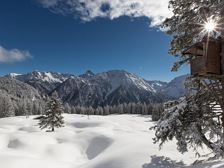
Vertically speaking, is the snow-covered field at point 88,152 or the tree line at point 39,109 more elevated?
the tree line at point 39,109

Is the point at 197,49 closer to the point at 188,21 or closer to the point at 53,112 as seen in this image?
the point at 188,21

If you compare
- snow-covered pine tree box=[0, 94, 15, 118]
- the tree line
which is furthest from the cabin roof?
snow-covered pine tree box=[0, 94, 15, 118]

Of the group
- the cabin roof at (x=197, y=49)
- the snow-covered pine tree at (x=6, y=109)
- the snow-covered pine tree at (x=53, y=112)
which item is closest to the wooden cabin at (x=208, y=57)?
the cabin roof at (x=197, y=49)

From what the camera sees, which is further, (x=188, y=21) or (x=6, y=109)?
(x=6, y=109)

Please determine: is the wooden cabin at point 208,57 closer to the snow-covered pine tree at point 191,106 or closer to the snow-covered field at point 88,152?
the snow-covered pine tree at point 191,106

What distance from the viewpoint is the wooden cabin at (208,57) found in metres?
11.9

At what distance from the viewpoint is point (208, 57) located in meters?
12.0

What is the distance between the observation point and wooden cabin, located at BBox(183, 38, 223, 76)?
1191 cm

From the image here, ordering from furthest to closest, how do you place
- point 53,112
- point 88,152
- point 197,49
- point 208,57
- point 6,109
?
point 6,109, point 53,112, point 88,152, point 197,49, point 208,57

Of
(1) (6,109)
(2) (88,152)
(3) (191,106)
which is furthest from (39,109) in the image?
(3) (191,106)

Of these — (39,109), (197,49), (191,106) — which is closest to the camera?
(197,49)

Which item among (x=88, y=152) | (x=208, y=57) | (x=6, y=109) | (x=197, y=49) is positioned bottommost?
(x=88, y=152)

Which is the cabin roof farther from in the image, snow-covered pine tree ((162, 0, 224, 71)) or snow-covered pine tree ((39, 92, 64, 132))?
A: snow-covered pine tree ((39, 92, 64, 132))

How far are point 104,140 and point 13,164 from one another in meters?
16.2
